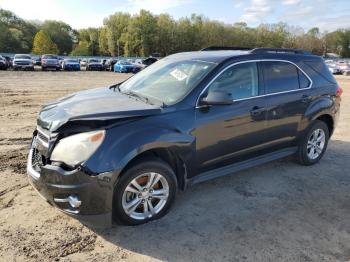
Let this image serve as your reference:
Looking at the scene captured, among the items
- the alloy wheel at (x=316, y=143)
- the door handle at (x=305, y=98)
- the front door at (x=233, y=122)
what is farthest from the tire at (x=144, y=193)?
the alloy wheel at (x=316, y=143)

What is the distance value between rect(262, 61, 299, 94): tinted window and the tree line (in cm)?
9343

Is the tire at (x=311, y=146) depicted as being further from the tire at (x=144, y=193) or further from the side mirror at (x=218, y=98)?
the tire at (x=144, y=193)

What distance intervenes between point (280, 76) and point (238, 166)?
1.50m

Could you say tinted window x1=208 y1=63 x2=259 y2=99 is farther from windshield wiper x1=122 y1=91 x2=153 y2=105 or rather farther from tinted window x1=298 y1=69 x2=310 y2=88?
tinted window x1=298 y1=69 x2=310 y2=88

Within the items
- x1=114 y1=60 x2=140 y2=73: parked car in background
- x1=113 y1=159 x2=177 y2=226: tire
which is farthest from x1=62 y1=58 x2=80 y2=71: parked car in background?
x1=113 y1=159 x2=177 y2=226: tire

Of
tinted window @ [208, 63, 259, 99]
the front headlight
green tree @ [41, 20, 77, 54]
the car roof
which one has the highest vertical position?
green tree @ [41, 20, 77, 54]

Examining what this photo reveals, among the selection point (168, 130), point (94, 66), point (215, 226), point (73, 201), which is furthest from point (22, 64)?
point (215, 226)

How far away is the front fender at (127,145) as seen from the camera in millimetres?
3484

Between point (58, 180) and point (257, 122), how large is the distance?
2.65 metres

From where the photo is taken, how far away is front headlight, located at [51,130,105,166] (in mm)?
3502

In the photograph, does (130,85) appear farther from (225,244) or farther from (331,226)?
(331,226)

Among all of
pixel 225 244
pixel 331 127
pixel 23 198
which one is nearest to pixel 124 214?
pixel 225 244

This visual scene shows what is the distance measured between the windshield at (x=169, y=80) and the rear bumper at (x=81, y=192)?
4.11ft

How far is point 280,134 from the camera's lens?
527cm
